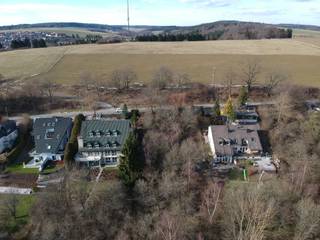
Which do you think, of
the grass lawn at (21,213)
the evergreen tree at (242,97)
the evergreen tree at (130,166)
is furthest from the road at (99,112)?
the grass lawn at (21,213)

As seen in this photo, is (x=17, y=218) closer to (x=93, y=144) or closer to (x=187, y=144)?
(x=93, y=144)

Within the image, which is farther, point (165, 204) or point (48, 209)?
point (165, 204)

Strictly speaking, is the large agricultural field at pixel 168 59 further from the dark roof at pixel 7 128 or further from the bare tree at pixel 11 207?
the bare tree at pixel 11 207

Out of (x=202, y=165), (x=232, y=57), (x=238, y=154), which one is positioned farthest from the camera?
(x=232, y=57)

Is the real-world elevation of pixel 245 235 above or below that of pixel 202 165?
above

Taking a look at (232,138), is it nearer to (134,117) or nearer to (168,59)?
(134,117)

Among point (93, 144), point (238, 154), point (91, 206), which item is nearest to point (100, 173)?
point (93, 144)

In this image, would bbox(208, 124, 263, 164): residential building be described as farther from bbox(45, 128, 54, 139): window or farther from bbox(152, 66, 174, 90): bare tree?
bbox(152, 66, 174, 90): bare tree
